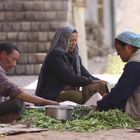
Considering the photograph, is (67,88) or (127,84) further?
(67,88)

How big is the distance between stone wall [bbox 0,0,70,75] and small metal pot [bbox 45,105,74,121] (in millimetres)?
7957

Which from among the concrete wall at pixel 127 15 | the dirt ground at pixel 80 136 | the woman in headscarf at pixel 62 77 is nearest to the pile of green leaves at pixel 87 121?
the dirt ground at pixel 80 136

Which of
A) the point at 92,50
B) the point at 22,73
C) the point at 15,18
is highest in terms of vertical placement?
the point at 15,18

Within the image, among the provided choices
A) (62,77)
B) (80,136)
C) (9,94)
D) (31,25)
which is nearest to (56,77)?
(62,77)

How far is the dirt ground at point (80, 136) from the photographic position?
22.3 ft

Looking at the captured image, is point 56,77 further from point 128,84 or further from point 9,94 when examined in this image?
point 128,84

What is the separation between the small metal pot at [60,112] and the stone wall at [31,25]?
26.1 feet

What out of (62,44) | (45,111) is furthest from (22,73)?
(45,111)

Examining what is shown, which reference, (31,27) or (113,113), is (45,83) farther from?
(31,27)

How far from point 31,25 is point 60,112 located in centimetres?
839

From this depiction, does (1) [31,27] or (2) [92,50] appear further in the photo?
(2) [92,50]

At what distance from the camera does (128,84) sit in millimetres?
7684

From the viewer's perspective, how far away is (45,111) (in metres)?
8.05

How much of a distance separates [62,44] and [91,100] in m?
0.90
